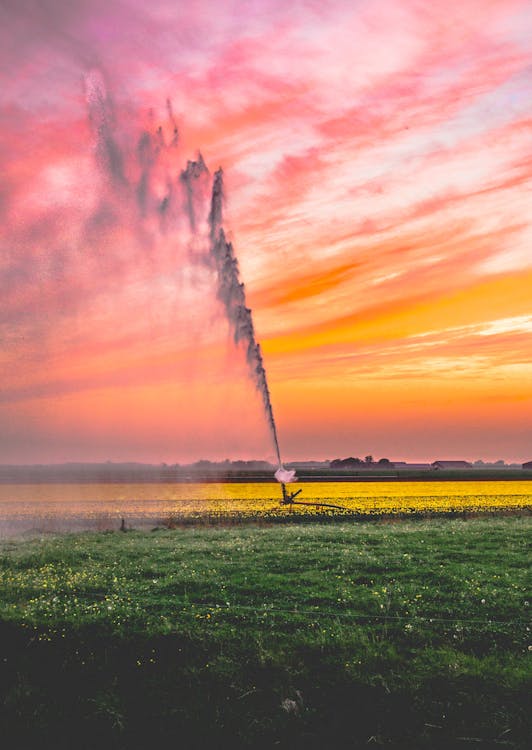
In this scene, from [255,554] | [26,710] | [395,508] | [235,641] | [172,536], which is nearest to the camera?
[26,710]

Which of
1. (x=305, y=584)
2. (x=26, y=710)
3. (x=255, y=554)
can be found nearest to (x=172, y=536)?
(x=255, y=554)

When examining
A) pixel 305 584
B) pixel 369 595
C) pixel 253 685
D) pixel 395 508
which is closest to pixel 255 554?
pixel 305 584

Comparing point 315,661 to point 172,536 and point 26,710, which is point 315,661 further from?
point 172,536

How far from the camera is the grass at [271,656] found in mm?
11633

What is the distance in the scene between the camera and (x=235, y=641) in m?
14.7

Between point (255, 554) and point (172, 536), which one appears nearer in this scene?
point (255, 554)

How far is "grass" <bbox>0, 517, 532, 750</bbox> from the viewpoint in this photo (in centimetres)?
1163

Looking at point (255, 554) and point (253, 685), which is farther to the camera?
point (255, 554)

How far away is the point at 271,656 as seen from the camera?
541 inches

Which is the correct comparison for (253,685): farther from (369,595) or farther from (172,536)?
(172,536)

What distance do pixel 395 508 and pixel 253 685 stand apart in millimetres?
47400

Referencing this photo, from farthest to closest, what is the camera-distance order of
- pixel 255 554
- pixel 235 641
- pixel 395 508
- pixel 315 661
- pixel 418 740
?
pixel 395 508 < pixel 255 554 < pixel 235 641 < pixel 315 661 < pixel 418 740

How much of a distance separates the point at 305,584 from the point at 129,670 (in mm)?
7419

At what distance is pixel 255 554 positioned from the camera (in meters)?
25.6
